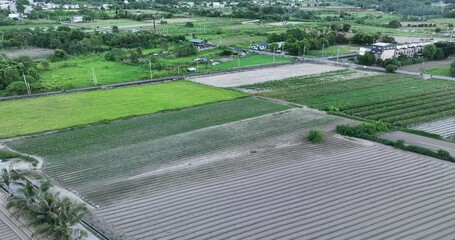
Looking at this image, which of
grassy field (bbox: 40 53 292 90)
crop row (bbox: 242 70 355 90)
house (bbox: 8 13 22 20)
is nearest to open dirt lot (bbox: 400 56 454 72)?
crop row (bbox: 242 70 355 90)

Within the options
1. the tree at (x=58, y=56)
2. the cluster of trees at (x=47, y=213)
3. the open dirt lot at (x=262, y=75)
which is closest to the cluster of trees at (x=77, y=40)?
the tree at (x=58, y=56)

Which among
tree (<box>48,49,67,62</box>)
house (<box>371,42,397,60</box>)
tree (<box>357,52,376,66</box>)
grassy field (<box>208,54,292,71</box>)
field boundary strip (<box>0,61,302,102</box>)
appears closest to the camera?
field boundary strip (<box>0,61,302,102</box>)

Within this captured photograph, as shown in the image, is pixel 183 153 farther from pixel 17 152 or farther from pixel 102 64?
pixel 102 64

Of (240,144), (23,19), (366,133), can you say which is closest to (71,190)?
(240,144)

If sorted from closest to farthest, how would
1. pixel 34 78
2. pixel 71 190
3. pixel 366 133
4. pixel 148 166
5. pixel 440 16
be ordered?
pixel 71 190 < pixel 148 166 < pixel 366 133 < pixel 34 78 < pixel 440 16

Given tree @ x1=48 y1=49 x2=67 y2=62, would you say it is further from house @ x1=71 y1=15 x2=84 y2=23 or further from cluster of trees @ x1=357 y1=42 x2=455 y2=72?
house @ x1=71 y1=15 x2=84 y2=23

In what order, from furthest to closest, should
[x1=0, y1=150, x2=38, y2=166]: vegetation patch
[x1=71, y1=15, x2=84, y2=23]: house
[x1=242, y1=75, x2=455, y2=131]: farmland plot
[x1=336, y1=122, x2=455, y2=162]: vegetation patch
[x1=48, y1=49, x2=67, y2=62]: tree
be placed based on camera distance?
1. [x1=71, y1=15, x2=84, y2=23]: house
2. [x1=48, y1=49, x2=67, y2=62]: tree
3. [x1=242, y1=75, x2=455, y2=131]: farmland plot
4. [x1=336, y1=122, x2=455, y2=162]: vegetation patch
5. [x1=0, y1=150, x2=38, y2=166]: vegetation patch
